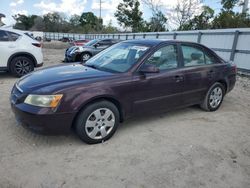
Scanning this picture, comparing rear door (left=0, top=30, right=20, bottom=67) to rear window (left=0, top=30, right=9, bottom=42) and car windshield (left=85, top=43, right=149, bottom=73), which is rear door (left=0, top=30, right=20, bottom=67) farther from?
car windshield (left=85, top=43, right=149, bottom=73)

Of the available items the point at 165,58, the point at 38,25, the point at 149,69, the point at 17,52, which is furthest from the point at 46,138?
the point at 38,25

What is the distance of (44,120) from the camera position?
3.04m

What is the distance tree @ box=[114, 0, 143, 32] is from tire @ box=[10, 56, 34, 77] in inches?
1550

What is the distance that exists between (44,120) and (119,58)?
1.73m

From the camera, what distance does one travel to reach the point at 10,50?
24.2 ft

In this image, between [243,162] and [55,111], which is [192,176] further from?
[55,111]

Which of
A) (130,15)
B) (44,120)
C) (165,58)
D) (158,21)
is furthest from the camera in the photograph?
(130,15)

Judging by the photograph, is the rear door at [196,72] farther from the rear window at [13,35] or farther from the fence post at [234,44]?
the fence post at [234,44]

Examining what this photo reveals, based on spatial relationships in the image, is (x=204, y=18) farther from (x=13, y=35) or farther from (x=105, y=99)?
(x=105, y=99)

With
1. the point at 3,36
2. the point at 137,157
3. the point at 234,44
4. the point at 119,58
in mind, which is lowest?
the point at 137,157

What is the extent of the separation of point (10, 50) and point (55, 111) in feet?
17.6

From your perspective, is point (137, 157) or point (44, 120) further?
point (137, 157)

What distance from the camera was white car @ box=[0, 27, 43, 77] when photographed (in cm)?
734

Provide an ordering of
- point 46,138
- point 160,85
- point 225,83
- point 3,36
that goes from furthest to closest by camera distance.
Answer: point 3,36 < point 225,83 < point 160,85 < point 46,138
